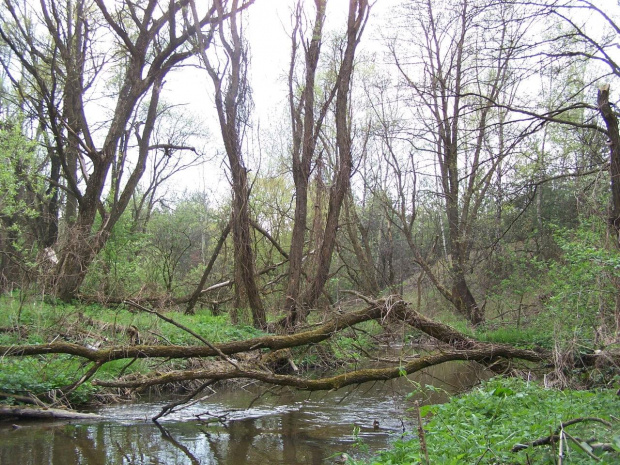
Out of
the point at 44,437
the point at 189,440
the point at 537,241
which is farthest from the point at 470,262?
the point at 44,437

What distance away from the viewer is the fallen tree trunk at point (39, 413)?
673 centimetres

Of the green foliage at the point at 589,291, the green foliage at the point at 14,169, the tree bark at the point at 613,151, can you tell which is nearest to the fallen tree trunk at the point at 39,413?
the green foliage at the point at 589,291

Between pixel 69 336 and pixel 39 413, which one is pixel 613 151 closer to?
pixel 39 413

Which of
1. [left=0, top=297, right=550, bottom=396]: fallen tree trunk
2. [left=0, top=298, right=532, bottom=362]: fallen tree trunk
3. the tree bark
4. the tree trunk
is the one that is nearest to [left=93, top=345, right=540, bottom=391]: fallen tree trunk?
[left=0, top=297, right=550, bottom=396]: fallen tree trunk

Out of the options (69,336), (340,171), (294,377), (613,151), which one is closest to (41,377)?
(69,336)

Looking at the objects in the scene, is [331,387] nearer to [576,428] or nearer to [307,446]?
[307,446]

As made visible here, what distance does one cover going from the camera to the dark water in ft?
18.1

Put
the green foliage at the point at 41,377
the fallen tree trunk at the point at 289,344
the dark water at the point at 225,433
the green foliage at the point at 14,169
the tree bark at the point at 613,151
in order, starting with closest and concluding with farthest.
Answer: the dark water at the point at 225,433 < the fallen tree trunk at the point at 289,344 < the green foliage at the point at 41,377 < the tree bark at the point at 613,151 < the green foliage at the point at 14,169

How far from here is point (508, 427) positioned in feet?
13.3

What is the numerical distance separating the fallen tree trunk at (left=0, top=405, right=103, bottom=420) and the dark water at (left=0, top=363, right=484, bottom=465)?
0.47 feet

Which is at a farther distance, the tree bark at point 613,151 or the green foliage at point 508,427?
the tree bark at point 613,151

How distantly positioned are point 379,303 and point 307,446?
2174mm

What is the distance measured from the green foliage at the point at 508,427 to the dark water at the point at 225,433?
657 millimetres

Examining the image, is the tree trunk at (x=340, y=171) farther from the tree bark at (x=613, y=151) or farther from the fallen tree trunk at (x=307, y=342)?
the tree bark at (x=613, y=151)
